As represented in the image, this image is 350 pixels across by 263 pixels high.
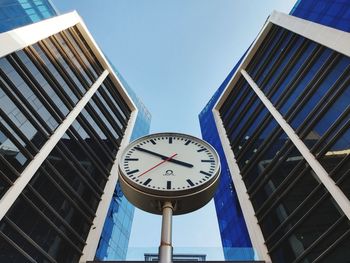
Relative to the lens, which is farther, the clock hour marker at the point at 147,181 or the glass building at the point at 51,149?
the glass building at the point at 51,149

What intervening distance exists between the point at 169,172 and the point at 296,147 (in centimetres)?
1045

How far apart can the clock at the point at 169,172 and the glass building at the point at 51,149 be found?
7.03 meters

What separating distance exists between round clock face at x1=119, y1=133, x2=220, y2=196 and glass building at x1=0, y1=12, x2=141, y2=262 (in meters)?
6.99

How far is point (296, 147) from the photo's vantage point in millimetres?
14219

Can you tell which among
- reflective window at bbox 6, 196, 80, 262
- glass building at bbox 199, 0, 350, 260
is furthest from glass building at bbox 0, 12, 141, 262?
glass building at bbox 199, 0, 350, 260

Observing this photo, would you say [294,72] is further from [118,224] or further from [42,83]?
[118,224]

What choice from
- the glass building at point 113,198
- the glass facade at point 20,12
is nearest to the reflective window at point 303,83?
the glass building at point 113,198

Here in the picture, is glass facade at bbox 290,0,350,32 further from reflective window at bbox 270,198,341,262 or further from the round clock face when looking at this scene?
the round clock face

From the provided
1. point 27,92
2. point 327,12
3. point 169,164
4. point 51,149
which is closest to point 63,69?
point 27,92

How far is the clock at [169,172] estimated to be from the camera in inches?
198

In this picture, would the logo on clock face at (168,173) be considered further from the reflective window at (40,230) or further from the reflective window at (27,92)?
the reflective window at (27,92)

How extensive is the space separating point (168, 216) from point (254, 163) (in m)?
13.1

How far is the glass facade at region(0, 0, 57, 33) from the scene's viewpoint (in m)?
27.4

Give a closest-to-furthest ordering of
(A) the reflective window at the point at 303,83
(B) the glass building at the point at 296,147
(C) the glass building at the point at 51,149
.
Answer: (B) the glass building at the point at 296,147
(C) the glass building at the point at 51,149
(A) the reflective window at the point at 303,83
